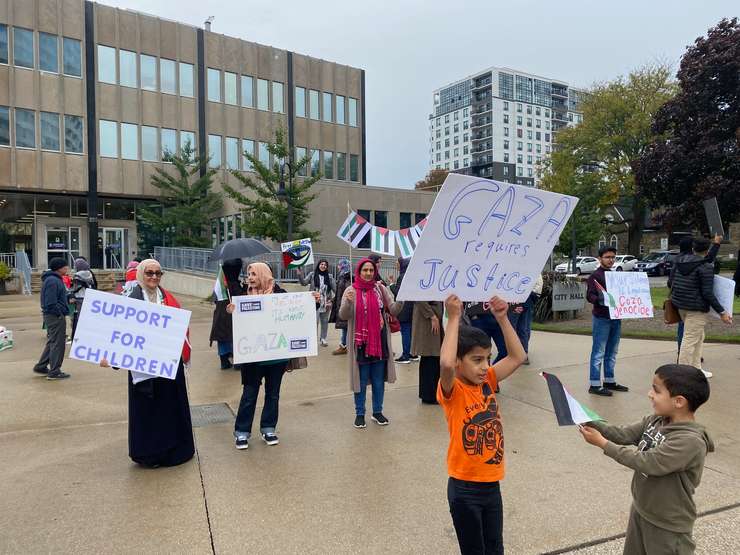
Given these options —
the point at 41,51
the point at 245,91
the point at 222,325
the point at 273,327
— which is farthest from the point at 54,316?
the point at 245,91

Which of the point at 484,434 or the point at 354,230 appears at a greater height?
the point at 354,230

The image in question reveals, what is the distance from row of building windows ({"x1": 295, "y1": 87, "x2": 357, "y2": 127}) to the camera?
36.1 meters

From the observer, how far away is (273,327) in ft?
16.9

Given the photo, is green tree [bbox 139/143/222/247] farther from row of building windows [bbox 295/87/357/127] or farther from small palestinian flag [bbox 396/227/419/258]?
small palestinian flag [bbox 396/227/419/258]

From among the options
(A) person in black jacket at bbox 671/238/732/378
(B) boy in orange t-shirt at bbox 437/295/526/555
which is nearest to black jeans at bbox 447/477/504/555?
(B) boy in orange t-shirt at bbox 437/295/526/555

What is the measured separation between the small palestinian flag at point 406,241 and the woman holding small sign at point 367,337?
8.06 ft

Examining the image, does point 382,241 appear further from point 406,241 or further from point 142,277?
point 142,277

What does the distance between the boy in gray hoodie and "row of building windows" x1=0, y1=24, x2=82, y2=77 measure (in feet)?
107

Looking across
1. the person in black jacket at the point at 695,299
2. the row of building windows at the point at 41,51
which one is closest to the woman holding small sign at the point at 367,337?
the person in black jacket at the point at 695,299

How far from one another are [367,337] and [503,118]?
14022cm

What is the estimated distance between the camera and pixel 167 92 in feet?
103

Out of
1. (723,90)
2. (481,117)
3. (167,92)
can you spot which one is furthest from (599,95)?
(481,117)

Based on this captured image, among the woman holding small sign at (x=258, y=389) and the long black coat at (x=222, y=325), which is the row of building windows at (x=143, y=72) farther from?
the woman holding small sign at (x=258, y=389)

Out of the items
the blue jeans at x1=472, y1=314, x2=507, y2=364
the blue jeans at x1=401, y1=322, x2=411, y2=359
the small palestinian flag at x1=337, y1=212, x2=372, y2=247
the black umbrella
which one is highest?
the small palestinian flag at x1=337, y1=212, x2=372, y2=247
